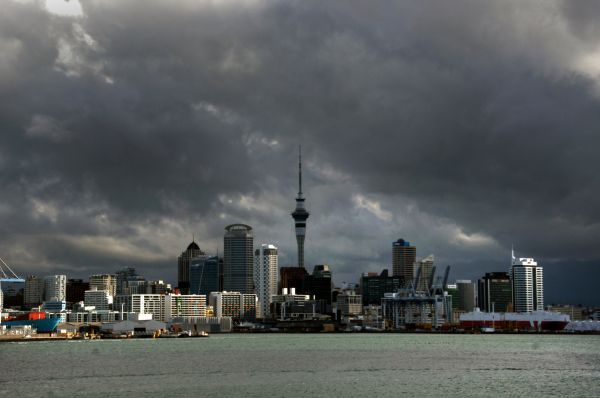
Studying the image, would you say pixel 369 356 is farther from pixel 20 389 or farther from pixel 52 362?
pixel 20 389

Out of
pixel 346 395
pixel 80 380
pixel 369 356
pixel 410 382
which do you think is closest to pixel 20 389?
pixel 80 380

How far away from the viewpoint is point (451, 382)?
94.8 meters

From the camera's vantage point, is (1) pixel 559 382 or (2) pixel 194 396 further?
(1) pixel 559 382

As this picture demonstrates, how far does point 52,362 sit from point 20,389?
44346mm

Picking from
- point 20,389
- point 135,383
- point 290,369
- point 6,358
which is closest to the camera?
point 20,389

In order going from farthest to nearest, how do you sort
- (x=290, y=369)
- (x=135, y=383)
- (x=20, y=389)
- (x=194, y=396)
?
(x=290, y=369), (x=135, y=383), (x=20, y=389), (x=194, y=396)

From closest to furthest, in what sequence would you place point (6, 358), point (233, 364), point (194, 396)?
point (194, 396)
point (233, 364)
point (6, 358)

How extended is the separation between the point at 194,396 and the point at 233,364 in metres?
44.4

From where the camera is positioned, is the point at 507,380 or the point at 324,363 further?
the point at 324,363

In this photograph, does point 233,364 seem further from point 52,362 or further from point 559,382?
point 559,382

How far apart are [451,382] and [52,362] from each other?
64.0 metres

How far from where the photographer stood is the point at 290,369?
4432 inches

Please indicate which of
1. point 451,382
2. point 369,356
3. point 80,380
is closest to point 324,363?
point 369,356

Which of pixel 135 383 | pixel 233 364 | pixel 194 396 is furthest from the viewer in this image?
pixel 233 364
